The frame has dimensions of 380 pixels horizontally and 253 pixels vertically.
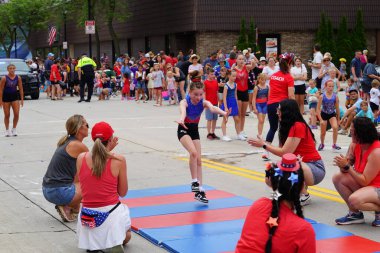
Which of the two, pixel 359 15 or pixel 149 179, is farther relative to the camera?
pixel 359 15

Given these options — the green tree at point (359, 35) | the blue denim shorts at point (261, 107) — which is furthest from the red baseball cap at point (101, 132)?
the green tree at point (359, 35)

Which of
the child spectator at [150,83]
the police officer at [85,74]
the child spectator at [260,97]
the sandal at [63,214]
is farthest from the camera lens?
the police officer at [85,74]

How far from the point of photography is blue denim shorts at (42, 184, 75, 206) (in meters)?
8.87

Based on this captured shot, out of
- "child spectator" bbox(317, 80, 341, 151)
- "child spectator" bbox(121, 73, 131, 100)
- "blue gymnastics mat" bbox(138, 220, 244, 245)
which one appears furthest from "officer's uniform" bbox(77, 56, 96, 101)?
"blue gymnastics mat" bbox(138, 220, 244, 245)

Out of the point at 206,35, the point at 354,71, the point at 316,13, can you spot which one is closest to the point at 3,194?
the point at 354,71

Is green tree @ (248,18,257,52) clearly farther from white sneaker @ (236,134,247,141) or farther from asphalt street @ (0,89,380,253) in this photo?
white sneaker @ (236,134,247,141)

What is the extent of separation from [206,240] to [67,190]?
1957 millimetres

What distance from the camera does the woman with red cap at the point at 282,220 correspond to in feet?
15.7

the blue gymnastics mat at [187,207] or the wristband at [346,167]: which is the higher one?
the wristband at [346,167]

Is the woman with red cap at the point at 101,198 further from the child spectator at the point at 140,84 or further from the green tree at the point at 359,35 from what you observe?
the green tree at the point at 359,35

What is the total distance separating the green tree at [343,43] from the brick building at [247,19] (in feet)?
3.09

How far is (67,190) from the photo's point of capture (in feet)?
29.2

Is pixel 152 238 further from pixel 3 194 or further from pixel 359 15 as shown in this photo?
pixel 359 15

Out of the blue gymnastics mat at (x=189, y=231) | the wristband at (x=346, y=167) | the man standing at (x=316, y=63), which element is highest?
the man standing at (x=316, y=63)
